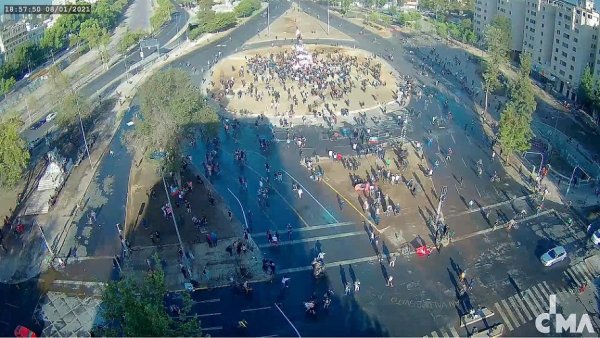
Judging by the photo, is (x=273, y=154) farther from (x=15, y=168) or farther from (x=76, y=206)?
(x=15, y=168)

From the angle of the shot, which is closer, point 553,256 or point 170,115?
point 553,256

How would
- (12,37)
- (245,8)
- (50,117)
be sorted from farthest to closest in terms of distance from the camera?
(245,8)
(12,37)
(50,117)

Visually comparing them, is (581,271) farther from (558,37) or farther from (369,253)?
(558,37)

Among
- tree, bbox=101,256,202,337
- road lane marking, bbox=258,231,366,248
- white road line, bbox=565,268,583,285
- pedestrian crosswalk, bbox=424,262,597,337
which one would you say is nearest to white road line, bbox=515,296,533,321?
pedestrian crosswalk, bbox=424,262,597,337

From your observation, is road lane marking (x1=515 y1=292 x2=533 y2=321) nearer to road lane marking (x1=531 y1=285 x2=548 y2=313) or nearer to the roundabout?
road lane marking (x1=531 y1=285 x2=548 y2=313)

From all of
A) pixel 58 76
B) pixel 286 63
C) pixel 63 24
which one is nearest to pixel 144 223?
pixel 58 76

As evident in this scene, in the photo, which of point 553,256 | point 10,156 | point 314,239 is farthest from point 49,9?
point 553,256

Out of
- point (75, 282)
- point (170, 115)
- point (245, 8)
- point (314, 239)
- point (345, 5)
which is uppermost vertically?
point (170, 115)

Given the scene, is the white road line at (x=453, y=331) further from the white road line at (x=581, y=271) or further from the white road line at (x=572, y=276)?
the white road line at (x=581, y=271)
